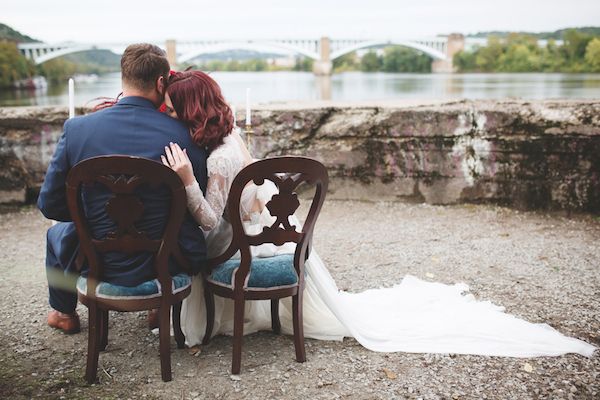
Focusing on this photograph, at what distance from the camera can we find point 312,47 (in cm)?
4219

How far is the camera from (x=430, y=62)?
158ft

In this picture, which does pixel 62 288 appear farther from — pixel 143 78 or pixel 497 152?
pixel 497 152

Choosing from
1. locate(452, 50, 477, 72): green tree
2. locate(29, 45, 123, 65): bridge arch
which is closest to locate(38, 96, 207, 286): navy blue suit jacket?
locate(29, 45, 123, 65): bridge arch

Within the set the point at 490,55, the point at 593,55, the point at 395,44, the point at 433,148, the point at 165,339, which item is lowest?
the point at 165,339

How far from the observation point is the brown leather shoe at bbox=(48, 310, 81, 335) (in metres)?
2.92

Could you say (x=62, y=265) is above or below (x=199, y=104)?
below

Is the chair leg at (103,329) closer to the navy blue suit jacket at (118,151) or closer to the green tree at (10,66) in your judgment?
the navy blue suit jacket at (118,151)

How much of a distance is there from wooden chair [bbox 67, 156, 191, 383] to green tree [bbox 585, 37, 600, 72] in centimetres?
1626

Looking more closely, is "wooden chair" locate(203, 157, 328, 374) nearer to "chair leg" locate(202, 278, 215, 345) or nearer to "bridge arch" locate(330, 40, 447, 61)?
"chair leg" locate(202, 278, 215, 345)

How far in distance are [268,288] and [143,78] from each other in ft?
3.52

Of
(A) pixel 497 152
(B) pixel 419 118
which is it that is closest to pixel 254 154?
(B) pixel 419 118

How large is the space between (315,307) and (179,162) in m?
1.18

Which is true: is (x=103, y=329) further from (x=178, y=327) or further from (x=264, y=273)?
(x=264, y=273)

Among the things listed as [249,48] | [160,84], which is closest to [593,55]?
[160,84]
